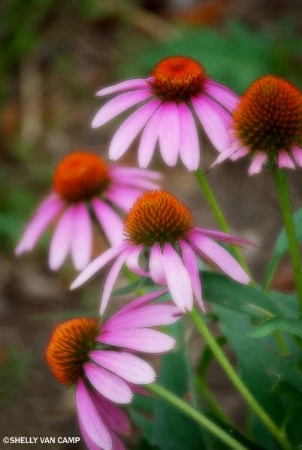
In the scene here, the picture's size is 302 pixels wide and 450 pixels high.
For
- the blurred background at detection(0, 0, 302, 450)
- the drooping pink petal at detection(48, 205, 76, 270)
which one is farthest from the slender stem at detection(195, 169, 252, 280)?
the blurred background at detection(0, 0, 302, 450)

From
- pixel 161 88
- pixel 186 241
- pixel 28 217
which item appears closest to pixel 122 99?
pixel 161 88

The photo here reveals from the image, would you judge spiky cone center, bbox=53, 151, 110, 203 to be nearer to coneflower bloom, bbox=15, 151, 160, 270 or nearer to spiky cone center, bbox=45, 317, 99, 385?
coneflower bloom, bbox=15, 151, 160, 270

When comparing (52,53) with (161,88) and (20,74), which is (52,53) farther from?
(161,88)

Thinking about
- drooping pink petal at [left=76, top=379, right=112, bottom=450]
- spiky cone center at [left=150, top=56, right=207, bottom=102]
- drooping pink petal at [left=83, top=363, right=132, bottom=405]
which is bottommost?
drooping pink petal at [left=76, top=379, right=112, bottom=450]

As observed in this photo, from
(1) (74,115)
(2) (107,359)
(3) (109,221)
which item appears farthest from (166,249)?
(1) (74,115)

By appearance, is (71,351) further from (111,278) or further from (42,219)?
(42,219)
